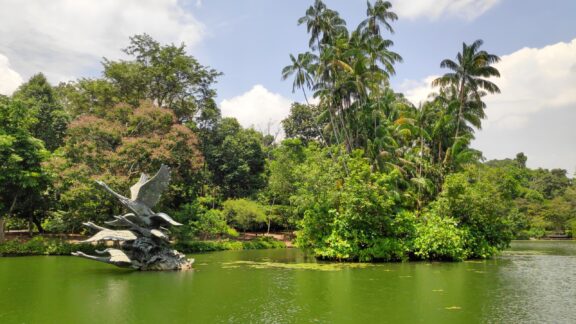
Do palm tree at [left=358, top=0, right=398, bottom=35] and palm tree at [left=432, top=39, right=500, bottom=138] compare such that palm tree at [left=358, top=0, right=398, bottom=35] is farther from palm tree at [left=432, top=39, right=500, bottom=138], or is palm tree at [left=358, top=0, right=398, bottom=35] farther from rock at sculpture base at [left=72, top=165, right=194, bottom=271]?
rock at sculpture base at [left=72, top=165, right=194, bottom=271]

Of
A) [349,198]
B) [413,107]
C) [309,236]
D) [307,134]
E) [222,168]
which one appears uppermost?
[307,134]

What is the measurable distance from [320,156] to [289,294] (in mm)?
13140

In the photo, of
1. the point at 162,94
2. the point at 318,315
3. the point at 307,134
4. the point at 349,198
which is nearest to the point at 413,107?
the point at 349,198

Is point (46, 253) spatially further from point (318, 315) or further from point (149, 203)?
point (318, 315)

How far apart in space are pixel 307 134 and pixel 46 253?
36.7 m

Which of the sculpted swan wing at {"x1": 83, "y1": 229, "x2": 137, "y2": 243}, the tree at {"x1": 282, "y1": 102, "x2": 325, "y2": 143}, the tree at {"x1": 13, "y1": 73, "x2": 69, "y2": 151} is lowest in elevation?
the sculpted swan wing at {"x1": 83, "y1": 229, "x2": 137, "y2": 243}

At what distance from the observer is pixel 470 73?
2788 centimetres

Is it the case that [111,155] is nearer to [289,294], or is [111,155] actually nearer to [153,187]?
[153,187]

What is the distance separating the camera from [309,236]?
73.0ft

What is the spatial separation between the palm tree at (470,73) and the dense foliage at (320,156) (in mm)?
86

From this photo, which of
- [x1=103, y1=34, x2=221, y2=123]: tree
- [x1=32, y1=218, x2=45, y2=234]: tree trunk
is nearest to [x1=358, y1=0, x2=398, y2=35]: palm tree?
[x1=103, y1=34, x2=221, y2=123]: tree

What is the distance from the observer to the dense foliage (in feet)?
70.4

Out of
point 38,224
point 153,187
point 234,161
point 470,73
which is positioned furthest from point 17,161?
point 470,73

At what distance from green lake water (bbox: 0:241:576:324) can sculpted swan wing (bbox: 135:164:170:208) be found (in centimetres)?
284
